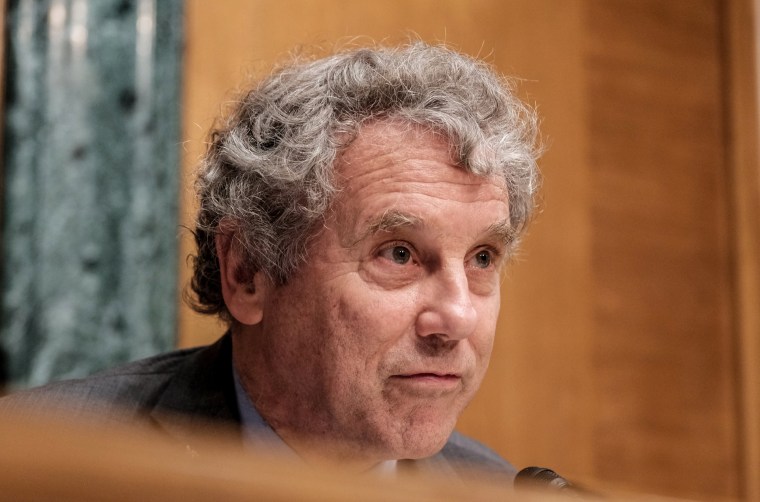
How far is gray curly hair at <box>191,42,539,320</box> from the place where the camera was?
1581 mm

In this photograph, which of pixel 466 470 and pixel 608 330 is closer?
pixel 466 470

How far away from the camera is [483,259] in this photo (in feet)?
5.36

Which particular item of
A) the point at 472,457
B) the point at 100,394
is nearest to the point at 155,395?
the point at 100,394

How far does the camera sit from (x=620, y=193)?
11.4ft

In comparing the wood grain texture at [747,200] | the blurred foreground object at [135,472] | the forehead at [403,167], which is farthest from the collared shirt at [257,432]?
the wood grain texture at [747,200]

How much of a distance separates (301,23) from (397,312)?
59.9 inches

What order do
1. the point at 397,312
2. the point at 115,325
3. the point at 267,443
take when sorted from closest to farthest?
the point at 397,312
the point at 267,443
the point at 115,325

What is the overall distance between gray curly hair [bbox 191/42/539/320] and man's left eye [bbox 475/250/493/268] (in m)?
0.12

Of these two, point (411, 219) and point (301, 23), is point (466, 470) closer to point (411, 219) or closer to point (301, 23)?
point (411, 219)

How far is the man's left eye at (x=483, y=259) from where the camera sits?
1.62 metres

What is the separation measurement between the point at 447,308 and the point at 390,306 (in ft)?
0.29

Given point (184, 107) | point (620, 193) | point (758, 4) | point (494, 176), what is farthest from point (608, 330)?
point (494, 176)

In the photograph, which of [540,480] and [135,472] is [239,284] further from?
[135,472]

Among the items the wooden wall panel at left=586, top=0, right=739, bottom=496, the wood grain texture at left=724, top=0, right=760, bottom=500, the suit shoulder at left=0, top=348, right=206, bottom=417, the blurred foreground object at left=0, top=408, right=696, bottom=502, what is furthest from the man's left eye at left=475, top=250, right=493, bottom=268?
the wood grain texture at left=724, top=0, right=760, bottom=500
